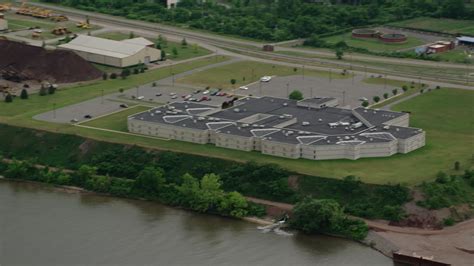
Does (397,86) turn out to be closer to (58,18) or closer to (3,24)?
(3,24)

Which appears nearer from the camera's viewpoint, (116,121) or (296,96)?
(116,121)

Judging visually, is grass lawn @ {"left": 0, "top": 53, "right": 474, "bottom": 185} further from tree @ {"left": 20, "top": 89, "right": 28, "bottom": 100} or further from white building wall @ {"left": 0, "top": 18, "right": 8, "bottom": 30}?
white building wall @ {"left": 0, "top": 18, "right": 8, "bottom": 30}

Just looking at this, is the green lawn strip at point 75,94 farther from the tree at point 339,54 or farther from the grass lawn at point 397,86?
the grass lawn at point 397,86

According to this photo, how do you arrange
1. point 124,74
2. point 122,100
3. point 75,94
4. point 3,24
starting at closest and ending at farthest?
point 122,100 < point 75,94 < point 124,74 < point 3,24

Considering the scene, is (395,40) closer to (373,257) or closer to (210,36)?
(210,36)

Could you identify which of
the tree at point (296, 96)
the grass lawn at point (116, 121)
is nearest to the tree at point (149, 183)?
the grass lawn at point (116, 121)

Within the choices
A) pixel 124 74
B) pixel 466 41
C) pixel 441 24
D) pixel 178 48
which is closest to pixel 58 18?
pixel 178 48

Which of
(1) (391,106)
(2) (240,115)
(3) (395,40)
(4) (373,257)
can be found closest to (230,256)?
(4) (373,257)
